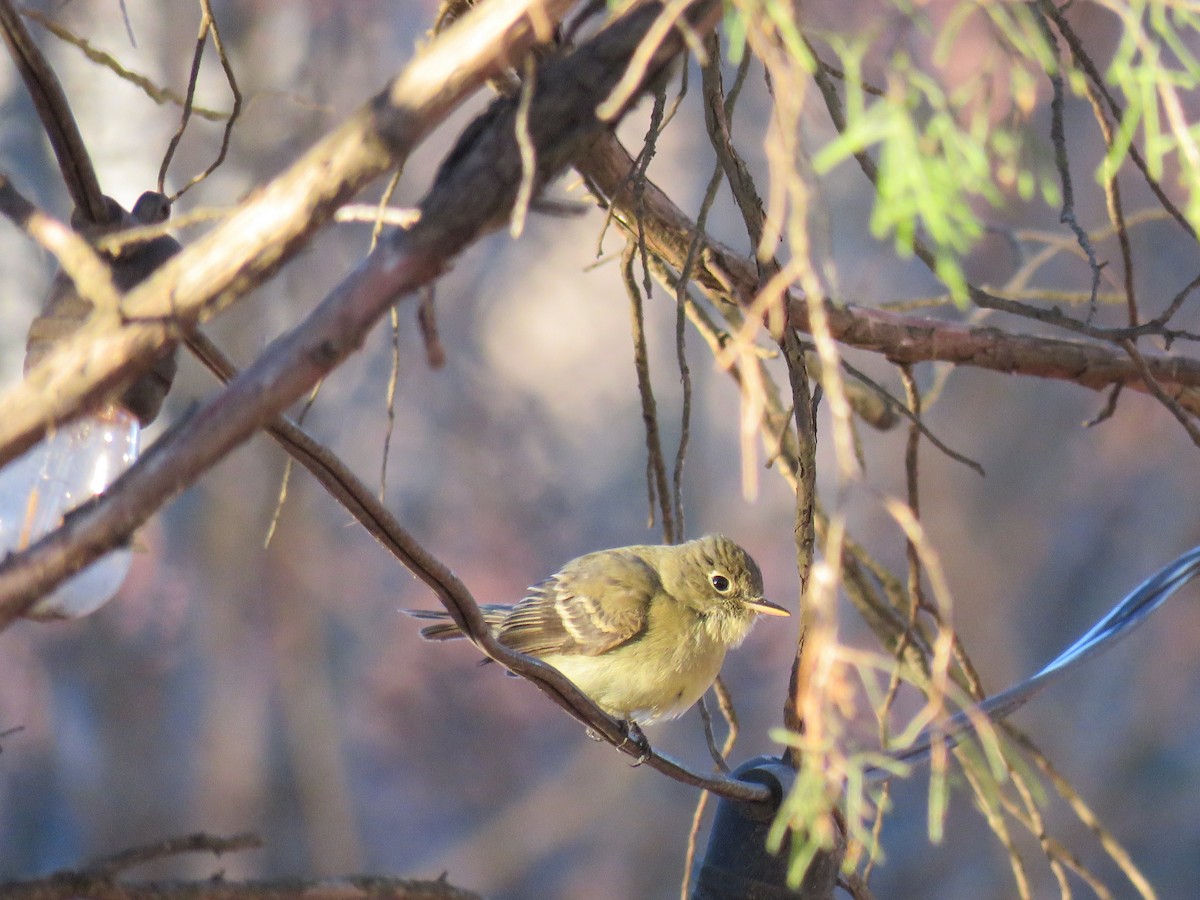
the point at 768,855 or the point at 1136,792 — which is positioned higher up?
the point at 1136,792

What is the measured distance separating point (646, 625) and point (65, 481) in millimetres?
2008

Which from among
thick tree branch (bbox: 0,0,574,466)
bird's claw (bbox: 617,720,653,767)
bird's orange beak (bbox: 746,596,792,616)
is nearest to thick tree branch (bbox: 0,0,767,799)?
thick tree branch (bbox: 0,0,574,466)

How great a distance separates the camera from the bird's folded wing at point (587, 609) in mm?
3416

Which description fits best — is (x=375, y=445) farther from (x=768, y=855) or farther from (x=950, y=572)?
(x=768, y=855)

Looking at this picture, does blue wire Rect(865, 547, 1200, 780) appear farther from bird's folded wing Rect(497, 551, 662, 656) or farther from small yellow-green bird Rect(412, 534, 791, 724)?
bird's folded wing Rect(497, 551, 662, 656)

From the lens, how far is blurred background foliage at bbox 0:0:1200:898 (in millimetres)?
7445

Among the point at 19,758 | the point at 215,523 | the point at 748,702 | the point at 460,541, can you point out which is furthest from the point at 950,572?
the point at 19,758

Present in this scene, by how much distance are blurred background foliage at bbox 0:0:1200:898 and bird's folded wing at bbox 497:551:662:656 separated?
3876mm

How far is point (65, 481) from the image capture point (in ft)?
5.42

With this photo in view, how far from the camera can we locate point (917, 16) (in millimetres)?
891

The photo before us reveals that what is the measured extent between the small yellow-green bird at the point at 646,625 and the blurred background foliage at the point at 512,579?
13.1 ft

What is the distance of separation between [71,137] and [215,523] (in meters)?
6.42

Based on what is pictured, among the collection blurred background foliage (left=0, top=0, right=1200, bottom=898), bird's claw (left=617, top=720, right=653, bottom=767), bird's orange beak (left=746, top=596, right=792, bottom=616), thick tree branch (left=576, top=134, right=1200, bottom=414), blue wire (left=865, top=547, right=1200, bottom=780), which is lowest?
blue wire (left=865, top=547, right=1200, bottom=780)

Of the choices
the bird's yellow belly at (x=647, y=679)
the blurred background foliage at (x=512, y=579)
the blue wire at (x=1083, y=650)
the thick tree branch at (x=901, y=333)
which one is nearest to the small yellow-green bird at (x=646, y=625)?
the bird's yellow belly at (x=647, y=679)
